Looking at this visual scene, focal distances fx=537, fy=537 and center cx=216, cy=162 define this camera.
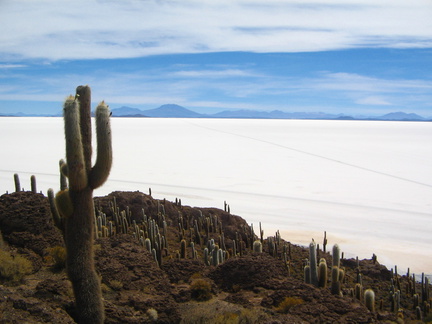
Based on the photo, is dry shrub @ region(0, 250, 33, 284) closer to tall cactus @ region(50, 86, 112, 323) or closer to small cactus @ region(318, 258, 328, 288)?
tall cactus @ region(50, 86, 112, 323)

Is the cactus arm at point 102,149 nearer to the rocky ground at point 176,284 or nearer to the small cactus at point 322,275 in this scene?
Result: the rocky ground at point 176,284

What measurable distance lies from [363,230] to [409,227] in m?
1.54

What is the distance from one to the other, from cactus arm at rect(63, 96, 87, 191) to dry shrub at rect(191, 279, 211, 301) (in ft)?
8.05

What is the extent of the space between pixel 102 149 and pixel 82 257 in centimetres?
144

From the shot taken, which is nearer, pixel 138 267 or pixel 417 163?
pixel 138 267

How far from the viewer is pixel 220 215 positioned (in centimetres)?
1437

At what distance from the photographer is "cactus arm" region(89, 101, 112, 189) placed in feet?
23.0

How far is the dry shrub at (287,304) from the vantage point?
24.3 ft

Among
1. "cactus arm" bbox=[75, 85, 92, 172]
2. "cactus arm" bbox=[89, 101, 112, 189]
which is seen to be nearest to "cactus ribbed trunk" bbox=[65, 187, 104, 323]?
"cactus arm" bbox=[89, 101, 112, 189]

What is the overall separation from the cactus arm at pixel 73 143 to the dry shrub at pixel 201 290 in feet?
8.05

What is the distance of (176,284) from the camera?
356 inches

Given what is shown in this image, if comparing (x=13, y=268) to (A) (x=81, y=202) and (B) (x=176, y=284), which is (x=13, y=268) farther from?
(B) (x=176, y=284)

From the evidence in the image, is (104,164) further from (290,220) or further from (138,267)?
(290,220)

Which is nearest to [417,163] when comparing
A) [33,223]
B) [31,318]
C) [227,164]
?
[227,164]
